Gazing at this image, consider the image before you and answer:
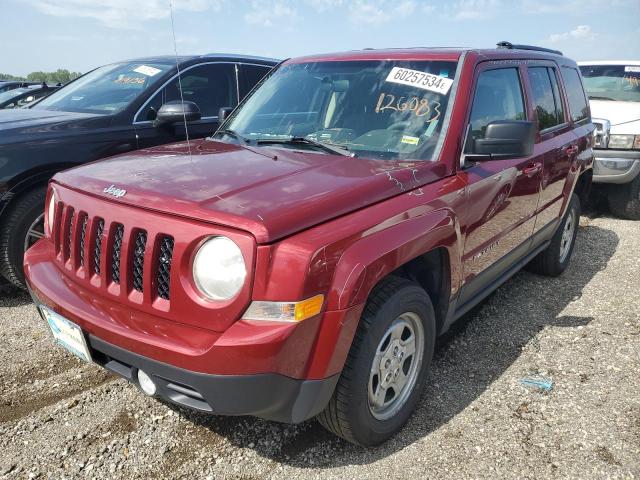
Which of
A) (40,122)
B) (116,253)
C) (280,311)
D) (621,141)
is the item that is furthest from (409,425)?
(621,141)

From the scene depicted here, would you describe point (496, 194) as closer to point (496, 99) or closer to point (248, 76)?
point (496, 99)

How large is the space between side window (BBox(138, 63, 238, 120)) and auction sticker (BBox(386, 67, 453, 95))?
8.16 ft

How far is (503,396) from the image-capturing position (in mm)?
2965

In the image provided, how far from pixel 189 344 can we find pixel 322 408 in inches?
23.4

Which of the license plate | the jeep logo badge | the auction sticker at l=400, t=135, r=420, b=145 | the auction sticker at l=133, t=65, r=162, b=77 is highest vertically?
the auction sticker at l=133, t=65, r=162, b=77

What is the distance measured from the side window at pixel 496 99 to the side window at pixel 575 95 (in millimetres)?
1202

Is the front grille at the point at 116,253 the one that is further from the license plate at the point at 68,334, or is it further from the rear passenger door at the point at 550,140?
the rear passenger door at the point at 550,140

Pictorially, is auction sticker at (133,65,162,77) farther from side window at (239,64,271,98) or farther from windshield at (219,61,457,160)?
windshield at (219,61,457,160)

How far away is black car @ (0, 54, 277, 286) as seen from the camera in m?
3.78

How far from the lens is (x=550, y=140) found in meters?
3.89

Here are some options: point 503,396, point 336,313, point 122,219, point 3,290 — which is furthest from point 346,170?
point 3,290

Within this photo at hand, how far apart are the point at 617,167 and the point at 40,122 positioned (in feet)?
20.8

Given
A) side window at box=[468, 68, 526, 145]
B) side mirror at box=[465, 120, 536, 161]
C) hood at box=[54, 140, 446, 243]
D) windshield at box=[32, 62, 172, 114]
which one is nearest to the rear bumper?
hood at box=[54, 140, 446, 243]

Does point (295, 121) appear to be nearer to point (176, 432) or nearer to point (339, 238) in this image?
point (339, 238)
